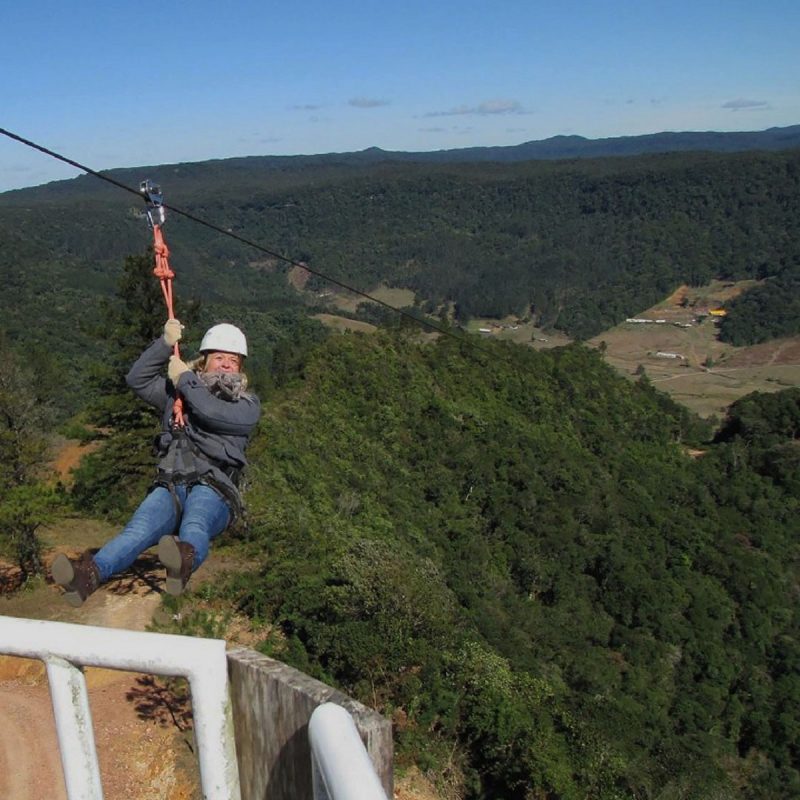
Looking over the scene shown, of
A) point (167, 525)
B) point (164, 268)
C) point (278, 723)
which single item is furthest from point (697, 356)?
point (278, 723)

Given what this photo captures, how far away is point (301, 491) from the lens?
23.0 metres

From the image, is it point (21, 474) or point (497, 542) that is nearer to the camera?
point (21, 474)

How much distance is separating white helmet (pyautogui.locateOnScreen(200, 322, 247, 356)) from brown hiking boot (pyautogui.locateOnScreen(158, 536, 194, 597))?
1.42 m

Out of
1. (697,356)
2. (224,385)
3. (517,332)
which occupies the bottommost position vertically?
(517,332)

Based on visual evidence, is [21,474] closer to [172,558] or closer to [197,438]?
[197,438]

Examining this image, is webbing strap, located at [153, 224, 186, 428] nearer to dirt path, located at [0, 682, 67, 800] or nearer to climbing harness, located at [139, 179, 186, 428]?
climbing harness, located at [139, 179, 186, 428]

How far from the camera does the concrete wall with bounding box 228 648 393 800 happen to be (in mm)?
1533

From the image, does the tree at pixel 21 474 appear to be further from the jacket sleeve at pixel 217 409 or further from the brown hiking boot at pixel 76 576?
the brown hiking boot at pixel 76 576

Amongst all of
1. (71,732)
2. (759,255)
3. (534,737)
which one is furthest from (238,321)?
(759,255)

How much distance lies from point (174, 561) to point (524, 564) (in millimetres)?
27590

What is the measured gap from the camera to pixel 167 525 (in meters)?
4.64

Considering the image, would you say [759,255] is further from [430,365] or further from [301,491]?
[301,491]

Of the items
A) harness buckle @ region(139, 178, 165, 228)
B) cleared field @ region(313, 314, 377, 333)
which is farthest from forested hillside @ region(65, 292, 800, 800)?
cleared field @ region(313, 314, 377, 333)

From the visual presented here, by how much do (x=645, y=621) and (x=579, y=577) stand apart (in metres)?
3.00
